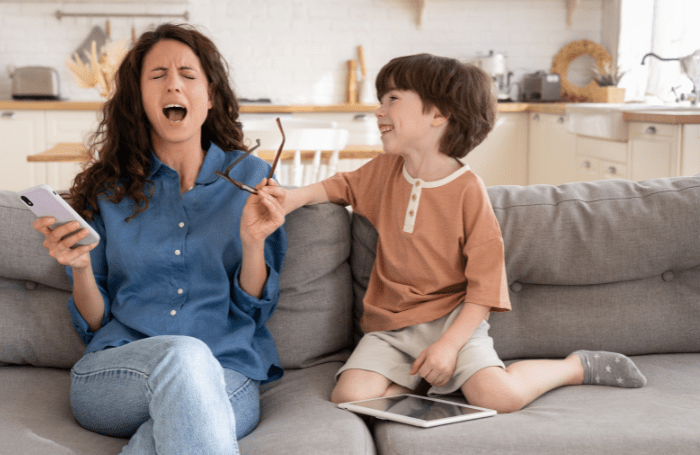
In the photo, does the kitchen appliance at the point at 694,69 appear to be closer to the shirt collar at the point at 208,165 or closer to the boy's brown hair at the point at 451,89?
the boy's brown hair at the point at 451,89

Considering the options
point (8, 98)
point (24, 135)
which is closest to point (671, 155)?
point (24, 135)

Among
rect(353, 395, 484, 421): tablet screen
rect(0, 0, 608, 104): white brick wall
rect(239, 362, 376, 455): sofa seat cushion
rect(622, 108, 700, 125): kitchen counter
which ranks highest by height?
rect(0, 0, 608, 104): white brick wall

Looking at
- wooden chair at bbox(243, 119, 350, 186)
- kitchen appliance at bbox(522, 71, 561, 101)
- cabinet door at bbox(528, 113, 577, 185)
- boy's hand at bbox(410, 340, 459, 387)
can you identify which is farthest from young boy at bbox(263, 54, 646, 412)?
kitchen appliance at bbox(522, 71, 561, 101)

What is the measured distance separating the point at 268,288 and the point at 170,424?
0.41 m

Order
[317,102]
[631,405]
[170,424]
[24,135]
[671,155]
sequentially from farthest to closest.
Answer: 1. [317,102]
2. [24,135]
3. [671,155]
4. [631,405]
5. [170,424]

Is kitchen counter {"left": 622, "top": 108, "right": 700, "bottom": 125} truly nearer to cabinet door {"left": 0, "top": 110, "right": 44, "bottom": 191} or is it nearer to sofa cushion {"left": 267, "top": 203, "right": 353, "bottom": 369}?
sofa cushion {"left": 267, "top": 203, "right": 353, "bottom": 369}

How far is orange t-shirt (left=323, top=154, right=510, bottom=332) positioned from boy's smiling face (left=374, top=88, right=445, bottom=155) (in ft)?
0.28

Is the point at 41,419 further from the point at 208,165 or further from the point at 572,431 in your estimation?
the point at 572,431

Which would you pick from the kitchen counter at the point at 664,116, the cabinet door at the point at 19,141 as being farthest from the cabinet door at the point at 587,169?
the cabinet door at the point at 19,141

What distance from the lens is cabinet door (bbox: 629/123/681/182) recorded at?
2980 millimetres

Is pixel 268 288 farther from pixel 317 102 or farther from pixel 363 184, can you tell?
pixel 317 102

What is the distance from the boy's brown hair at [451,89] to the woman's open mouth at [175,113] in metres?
0.45

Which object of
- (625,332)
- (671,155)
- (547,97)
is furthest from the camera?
(547,97)

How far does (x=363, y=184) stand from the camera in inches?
62.8
